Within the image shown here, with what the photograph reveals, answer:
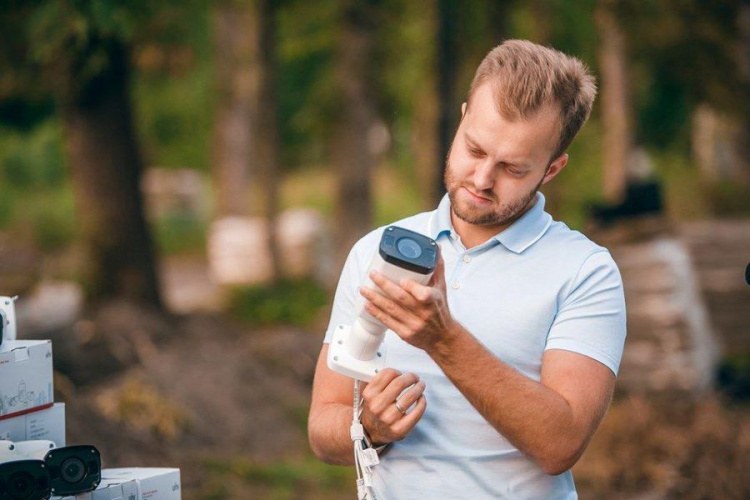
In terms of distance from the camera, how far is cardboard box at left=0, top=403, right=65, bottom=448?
9.86 feet

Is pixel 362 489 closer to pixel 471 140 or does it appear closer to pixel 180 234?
pixel 471 140

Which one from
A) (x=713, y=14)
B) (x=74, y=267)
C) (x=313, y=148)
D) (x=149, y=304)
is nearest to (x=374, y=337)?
(x=149, y=304)

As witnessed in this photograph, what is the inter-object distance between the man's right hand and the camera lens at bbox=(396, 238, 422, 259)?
32 centimetres

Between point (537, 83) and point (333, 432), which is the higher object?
point (537, 83)

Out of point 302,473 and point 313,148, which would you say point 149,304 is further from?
point 313,148

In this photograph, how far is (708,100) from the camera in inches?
620

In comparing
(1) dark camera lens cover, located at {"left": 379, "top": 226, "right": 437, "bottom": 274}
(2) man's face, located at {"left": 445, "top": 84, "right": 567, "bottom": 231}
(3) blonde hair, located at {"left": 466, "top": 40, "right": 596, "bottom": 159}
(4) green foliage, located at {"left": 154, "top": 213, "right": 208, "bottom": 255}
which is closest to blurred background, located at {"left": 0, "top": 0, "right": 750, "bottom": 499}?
(3) blonde hair, located at {"left": 466, "top": 40, "right": 596, "bottom": 159}

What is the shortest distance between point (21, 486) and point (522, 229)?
1344 millimetres

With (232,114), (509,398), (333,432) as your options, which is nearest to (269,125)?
(232,114)

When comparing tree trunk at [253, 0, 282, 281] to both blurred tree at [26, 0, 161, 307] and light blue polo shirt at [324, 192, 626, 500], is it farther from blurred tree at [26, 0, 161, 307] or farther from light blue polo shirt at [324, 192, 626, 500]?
light blue polo shirt at [324, 192, 626, 500]

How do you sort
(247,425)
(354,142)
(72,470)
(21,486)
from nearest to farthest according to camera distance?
1. (21,486)
2. (72,470)
3. (247,425)
4. (354,142)

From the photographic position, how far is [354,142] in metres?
11.7

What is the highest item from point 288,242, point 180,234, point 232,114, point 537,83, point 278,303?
point 537,83

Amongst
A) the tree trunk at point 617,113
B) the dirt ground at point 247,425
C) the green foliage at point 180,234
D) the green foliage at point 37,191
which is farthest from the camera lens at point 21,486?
the green foliage at point 180,234
